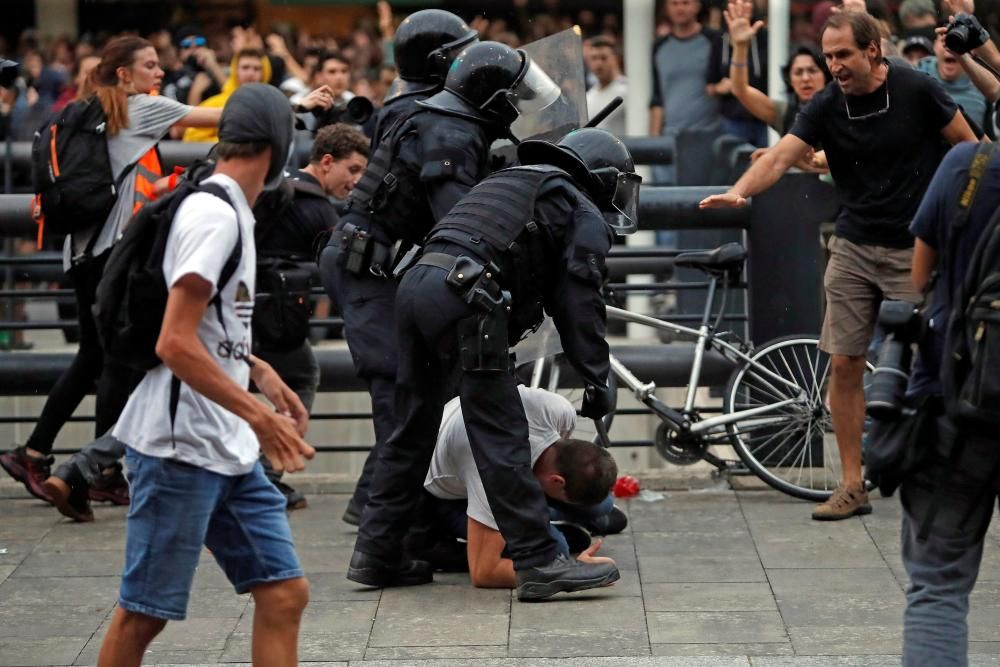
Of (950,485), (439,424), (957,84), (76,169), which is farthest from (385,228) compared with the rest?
(957,84)

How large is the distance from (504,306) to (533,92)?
95 cm

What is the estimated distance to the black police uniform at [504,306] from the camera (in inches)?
219

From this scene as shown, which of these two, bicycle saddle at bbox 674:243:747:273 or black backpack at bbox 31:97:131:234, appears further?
bicycle saddle at bbox 674:243:747:273

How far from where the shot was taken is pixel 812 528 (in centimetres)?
684

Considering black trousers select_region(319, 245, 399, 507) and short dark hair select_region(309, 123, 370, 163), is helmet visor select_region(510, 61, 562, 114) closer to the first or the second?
black trousers select_region(319, 245, 399, 507)

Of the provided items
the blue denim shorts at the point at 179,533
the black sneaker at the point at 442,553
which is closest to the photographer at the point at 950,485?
the blue denim shorts at the point at 179,533

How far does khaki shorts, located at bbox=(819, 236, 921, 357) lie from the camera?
265 inches

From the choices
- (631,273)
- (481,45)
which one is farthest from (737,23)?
(481,45)

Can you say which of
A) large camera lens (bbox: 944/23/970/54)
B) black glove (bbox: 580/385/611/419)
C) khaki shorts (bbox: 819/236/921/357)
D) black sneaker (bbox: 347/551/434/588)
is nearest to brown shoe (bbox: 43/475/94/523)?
black sneaker (bbox: 347/551/434/588)

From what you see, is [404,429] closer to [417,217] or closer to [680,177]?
[417,217]

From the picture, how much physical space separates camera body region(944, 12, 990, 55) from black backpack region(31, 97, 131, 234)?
10.9 feet

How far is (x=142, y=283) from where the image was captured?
400 cm

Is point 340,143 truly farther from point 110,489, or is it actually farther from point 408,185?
point 110,489

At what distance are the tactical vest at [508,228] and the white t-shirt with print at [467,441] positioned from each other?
19.3 inches
